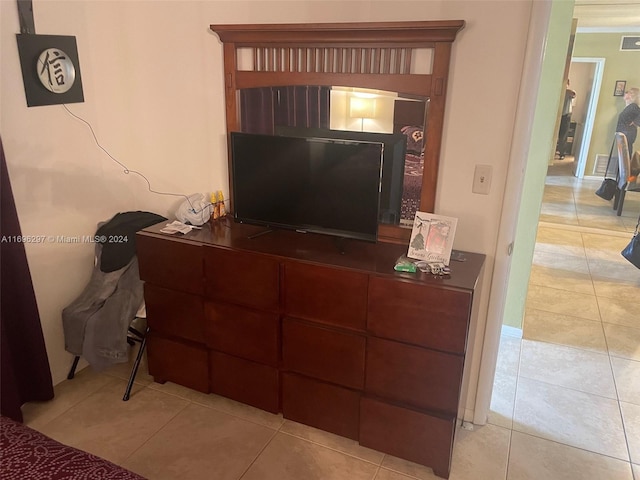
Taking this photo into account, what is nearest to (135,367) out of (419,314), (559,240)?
(419,314)

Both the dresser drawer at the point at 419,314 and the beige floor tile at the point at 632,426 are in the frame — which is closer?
the dresser drawer at the point at 419,314

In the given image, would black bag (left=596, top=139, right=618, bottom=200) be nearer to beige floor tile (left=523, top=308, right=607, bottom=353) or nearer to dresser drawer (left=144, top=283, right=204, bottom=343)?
beige floor tile (left=523, top=308, right=607, bottom=353)

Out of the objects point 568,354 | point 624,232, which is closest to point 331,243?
point 568,354

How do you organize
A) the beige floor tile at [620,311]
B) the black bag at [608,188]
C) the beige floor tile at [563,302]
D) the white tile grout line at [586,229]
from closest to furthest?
the beige floor tile at [620,311] → the beige floor tile at [563,302] → the white tile grout line at [586,229] → the black bag at [608,188]

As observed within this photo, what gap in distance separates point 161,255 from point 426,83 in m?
1.41

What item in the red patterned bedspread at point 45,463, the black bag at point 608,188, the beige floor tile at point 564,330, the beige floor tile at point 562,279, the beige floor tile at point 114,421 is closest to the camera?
the red patterned bedspread at point 45,463

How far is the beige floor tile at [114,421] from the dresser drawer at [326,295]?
89cm

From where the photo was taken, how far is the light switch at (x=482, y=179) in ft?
6.75

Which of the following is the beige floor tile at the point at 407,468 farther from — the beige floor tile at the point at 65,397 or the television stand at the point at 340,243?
the beige floor tile at the point at 65,397

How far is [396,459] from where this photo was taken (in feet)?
7.06

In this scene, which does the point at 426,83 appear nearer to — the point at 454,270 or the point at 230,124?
the point at 454,270

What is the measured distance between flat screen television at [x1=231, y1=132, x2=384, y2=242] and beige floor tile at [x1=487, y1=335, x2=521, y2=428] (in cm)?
116

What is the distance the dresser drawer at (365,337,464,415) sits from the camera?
6.28 ft

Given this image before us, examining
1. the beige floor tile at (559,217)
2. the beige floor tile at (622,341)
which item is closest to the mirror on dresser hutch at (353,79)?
the beige floor tile at (622,341)
